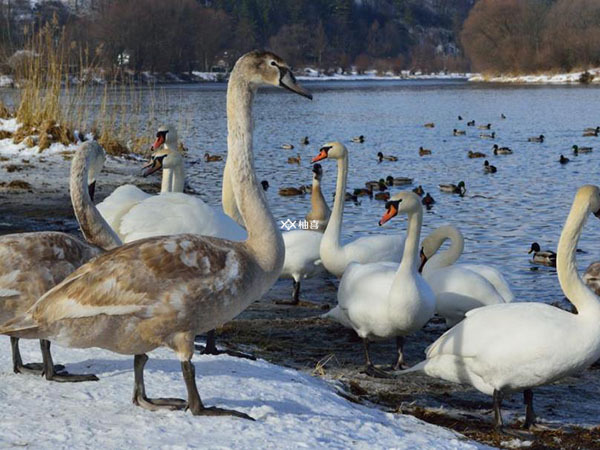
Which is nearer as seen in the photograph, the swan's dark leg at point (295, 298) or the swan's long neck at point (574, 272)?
the swan's long neck at point (574, 272)

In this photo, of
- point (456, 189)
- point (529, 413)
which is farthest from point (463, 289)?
point (456, 189)

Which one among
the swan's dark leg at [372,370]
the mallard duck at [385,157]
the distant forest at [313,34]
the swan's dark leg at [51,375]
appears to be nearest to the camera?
the swan's dark leg at [51,375]

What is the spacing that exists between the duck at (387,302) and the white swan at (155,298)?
2667mm

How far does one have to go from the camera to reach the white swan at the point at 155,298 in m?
3.86

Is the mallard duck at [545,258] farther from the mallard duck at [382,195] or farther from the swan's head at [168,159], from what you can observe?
the mallard duck at [382,195]

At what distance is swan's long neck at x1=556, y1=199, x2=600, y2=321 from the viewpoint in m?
5.35

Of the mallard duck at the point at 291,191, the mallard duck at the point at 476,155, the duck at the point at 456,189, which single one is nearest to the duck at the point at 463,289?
the mallard duck at the point at 291,191

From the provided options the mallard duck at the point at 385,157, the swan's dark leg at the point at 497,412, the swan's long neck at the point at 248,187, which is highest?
the swan's long neck at the point at 248,187

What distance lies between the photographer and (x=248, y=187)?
4336 mm

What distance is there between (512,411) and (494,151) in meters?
20.2

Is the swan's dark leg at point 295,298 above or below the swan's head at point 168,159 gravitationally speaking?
below

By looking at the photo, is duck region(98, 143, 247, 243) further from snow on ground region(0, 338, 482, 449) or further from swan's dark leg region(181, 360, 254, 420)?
swan's dark leg region(181, 360, 254, 420)

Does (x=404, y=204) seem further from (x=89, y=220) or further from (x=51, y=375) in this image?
(x=51, y=375)

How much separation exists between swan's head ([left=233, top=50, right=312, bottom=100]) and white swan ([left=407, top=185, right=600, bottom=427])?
6.54 feet
